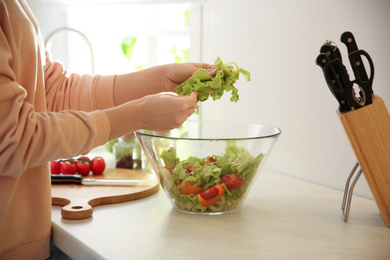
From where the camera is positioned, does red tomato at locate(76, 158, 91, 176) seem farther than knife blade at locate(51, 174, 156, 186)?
Yes

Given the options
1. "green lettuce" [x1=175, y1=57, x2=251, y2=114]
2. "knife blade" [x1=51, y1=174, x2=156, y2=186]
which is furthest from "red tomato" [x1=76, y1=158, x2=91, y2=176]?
"green lettuce" [x1=175, y1=57, x2=251, y2=114]

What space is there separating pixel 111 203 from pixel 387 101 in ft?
2.51

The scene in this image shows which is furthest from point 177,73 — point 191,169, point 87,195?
point 87,195

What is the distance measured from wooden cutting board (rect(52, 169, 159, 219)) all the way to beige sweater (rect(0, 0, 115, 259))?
99mm

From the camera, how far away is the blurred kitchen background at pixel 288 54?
1.28 m

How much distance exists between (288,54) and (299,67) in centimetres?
6

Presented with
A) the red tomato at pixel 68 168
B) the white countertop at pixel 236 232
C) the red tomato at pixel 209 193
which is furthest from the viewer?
the red tomato at pixel 68 168

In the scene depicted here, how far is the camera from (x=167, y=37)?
7.66 feet

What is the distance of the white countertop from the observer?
0.93m

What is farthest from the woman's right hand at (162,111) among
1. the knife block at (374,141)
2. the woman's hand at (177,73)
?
the knife block at (374,141)

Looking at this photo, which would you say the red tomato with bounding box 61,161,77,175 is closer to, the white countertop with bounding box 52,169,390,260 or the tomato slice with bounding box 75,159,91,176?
the tomato slice with bounding box 75,159,91,176

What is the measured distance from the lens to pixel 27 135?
833 mm

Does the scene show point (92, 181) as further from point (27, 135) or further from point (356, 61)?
point (356, 61)

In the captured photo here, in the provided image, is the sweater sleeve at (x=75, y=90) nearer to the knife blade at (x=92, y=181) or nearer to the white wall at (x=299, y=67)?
the knife blade at (x=92, y=181)
